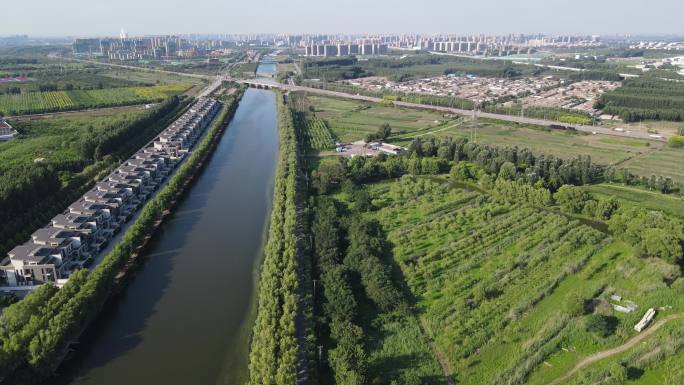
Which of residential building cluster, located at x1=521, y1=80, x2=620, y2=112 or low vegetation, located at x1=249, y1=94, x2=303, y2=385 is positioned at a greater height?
residential building cluster, located at x1=521, y1=80, x2=620, y2=112

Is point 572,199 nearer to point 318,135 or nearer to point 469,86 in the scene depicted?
point 318,135

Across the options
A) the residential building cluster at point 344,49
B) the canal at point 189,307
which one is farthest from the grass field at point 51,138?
the residential building cluster at point 344,49

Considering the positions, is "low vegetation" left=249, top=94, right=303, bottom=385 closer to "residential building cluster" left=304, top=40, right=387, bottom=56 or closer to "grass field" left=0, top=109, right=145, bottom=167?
"grass field" left=0, top=109, right=145, bottom=167

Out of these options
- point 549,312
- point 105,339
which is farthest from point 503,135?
point 105,339

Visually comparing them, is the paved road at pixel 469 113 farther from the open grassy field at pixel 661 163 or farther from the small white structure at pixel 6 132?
the small white structure at pixel 6 132

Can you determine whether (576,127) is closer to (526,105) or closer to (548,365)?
(526,105)

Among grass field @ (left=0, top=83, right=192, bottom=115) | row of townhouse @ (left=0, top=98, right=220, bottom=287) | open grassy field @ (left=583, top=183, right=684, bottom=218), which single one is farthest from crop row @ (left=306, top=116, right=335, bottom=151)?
grass field @ (left=0, top=83, right=192, bottom=115)
